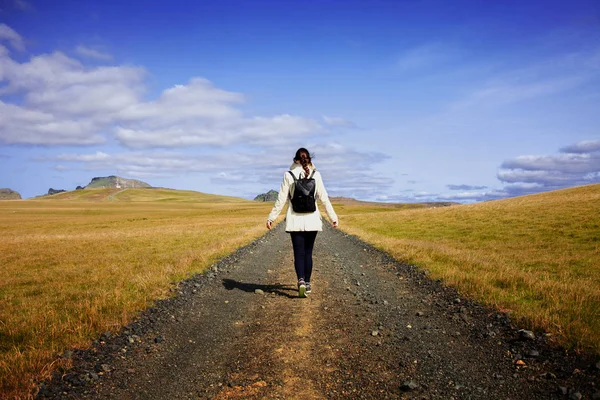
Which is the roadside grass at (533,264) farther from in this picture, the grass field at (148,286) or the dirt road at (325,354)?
the dirt road at (325,354)

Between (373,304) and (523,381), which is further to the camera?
(373,304)

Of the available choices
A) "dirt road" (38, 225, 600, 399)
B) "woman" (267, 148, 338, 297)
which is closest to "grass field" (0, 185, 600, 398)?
"dirt road" (38, 225, 600, 399)

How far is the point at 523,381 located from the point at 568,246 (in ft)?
67.4

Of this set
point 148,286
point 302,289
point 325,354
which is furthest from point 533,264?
point 148,286

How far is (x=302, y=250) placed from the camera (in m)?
8.72

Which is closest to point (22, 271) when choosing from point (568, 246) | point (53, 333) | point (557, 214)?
point (53, 333)

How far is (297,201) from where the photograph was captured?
8.48 m

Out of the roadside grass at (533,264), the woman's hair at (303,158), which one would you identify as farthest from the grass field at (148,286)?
the woman's hair at (303,158)

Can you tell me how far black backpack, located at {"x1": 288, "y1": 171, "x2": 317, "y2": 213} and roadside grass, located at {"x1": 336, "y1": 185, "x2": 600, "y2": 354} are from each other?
4.40 m

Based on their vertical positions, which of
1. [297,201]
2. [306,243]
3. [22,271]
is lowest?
[22,271]

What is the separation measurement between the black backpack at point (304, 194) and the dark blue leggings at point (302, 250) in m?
0.65

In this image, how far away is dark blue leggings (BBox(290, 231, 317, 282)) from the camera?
870cm

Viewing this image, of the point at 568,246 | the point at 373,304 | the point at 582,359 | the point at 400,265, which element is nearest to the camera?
the point at 582,359

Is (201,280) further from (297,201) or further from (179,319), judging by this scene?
(297,201)
